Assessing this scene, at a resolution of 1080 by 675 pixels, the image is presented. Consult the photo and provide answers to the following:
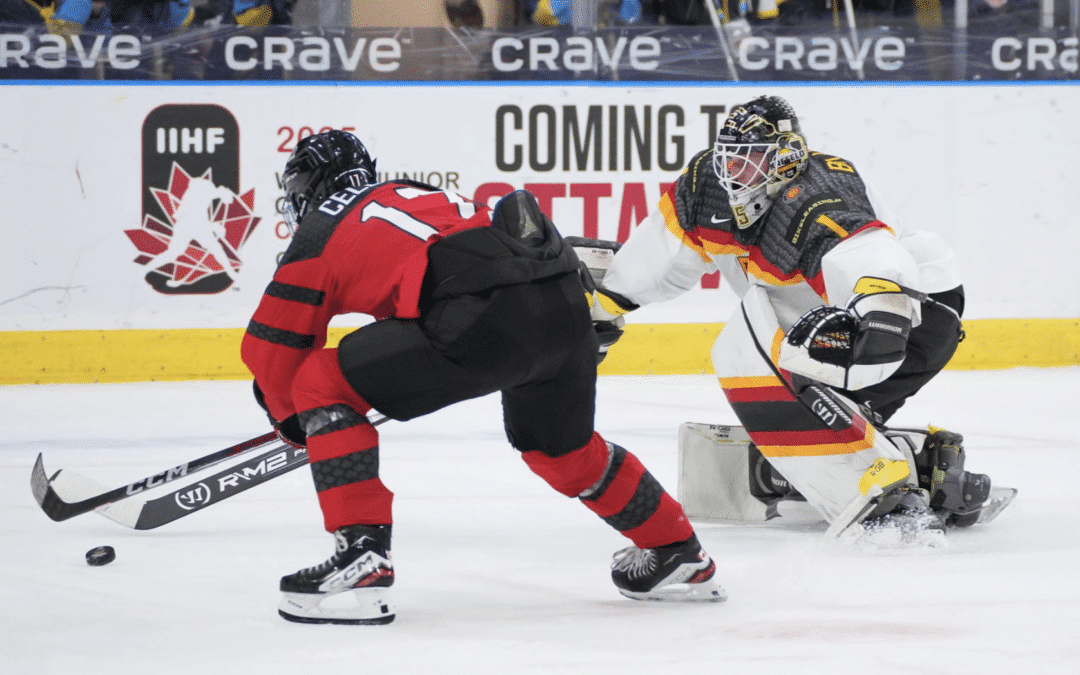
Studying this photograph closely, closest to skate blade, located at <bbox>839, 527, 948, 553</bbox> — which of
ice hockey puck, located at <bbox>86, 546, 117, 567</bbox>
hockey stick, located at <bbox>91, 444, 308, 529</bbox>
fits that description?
hockey stick, located at <bbox>91, 444, 308, 529</bbox>

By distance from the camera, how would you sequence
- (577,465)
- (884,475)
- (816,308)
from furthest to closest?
(884,475), (816,308), (577,465)

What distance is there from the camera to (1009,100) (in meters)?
5.65

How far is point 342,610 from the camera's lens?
214cm

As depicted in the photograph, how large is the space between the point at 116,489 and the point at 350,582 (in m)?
0.91

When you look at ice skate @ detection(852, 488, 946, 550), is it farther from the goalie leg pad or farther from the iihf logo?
the iihf logo

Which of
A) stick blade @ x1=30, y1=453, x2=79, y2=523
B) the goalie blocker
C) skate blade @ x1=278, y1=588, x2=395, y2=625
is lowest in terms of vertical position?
the goalie blocker

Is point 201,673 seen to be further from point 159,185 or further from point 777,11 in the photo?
point 777,11

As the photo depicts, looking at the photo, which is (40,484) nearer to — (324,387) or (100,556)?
(100,556)

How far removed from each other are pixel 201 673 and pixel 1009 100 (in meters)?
4.70

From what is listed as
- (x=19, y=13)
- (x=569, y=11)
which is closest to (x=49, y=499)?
(x=19, y=13)

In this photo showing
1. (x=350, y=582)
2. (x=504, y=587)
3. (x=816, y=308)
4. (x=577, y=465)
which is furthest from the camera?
(x=816, y=308)

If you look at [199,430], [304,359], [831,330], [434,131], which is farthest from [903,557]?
[434,131]

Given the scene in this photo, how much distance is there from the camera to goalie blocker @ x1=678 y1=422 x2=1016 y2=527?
2.88 m

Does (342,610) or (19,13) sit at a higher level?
(19,13)
